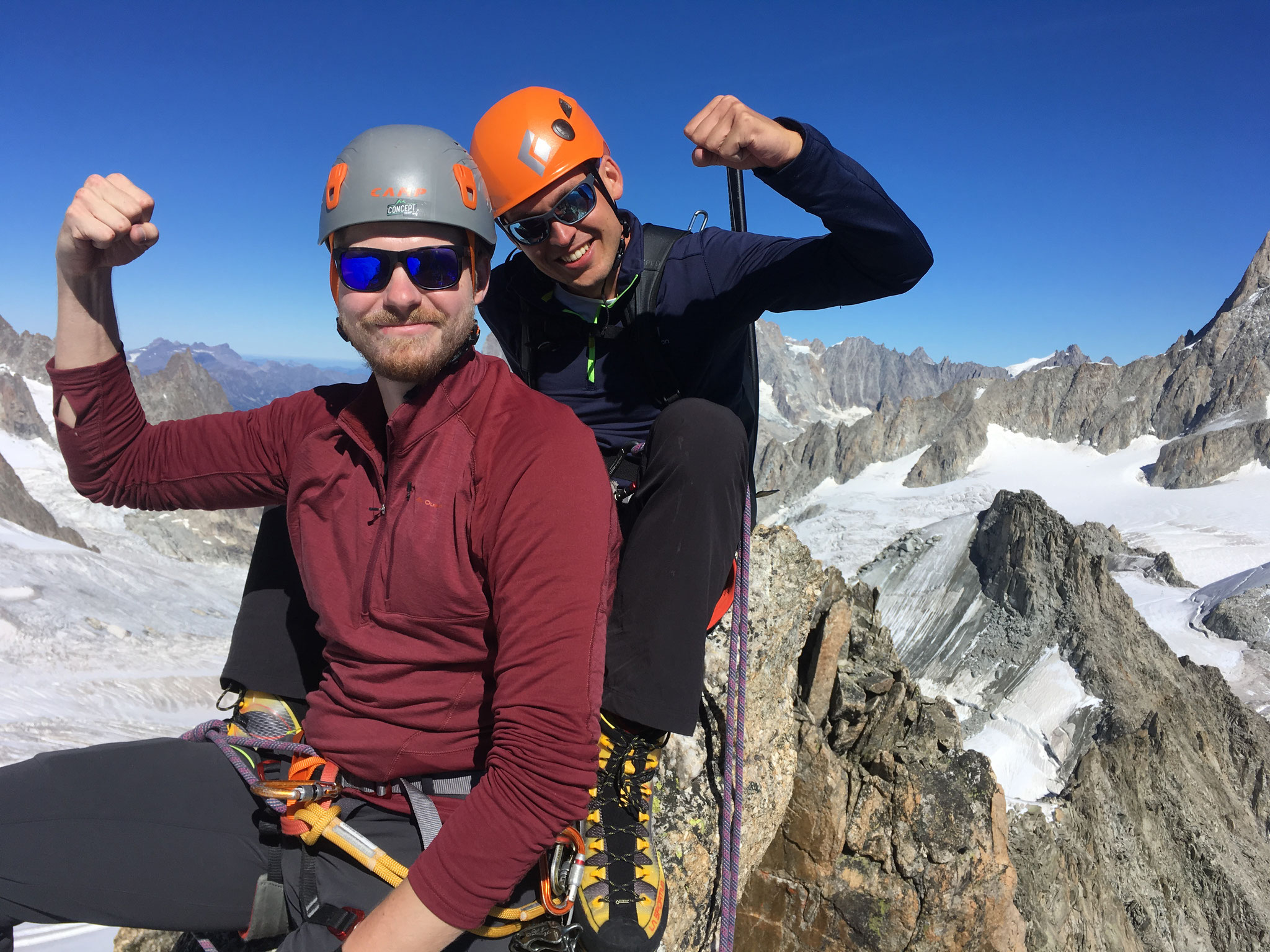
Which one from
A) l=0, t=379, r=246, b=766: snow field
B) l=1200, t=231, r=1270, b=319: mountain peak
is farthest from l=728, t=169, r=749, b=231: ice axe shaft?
l=1200, t=231, r=1270, b=319: mountain peak

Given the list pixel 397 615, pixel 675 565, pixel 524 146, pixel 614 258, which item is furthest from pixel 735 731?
pixel 524 146

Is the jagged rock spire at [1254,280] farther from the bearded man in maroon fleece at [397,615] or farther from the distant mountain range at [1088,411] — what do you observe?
the bearded man in maroon fleece at [397,615]

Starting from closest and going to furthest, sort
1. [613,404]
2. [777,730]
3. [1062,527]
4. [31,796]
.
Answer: [31,796]
[613,404]
[777,730]
[1062,527]

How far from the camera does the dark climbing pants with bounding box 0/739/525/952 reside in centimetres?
276

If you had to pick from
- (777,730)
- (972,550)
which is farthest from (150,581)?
(972,550)

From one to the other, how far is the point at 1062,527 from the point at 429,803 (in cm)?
9164

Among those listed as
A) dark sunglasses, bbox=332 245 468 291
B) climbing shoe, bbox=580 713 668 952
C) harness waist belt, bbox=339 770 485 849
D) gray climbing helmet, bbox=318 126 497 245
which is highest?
gray climbing helmet, bbox=318 126 497 245

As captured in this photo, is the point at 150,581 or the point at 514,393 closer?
the point at 514,393

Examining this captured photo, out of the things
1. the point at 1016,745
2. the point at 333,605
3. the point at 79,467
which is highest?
the point at 79,467

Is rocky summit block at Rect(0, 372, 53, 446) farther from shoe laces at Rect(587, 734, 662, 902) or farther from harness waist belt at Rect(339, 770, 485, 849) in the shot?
shoe laces at Rect(587, 734, 662, 902)

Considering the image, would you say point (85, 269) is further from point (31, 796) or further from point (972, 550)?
point (972, 550)

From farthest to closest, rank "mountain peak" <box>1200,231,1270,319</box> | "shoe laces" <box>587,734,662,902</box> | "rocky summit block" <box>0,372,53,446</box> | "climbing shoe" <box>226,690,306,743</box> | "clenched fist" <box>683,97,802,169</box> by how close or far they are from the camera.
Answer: "mountain peak" <box>1200,231,1270,319</box>
"rocky summit block" <box>0,372,53,446</box>
"climbing shoe" <box>226,690,306,743</box>
"shoe laces" <box>587,734,662,902</box>
"clenched fist" <box>683,97,802,169</box>

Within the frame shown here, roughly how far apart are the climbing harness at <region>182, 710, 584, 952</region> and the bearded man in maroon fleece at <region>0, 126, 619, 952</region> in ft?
0.10

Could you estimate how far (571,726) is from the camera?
2.52 m
